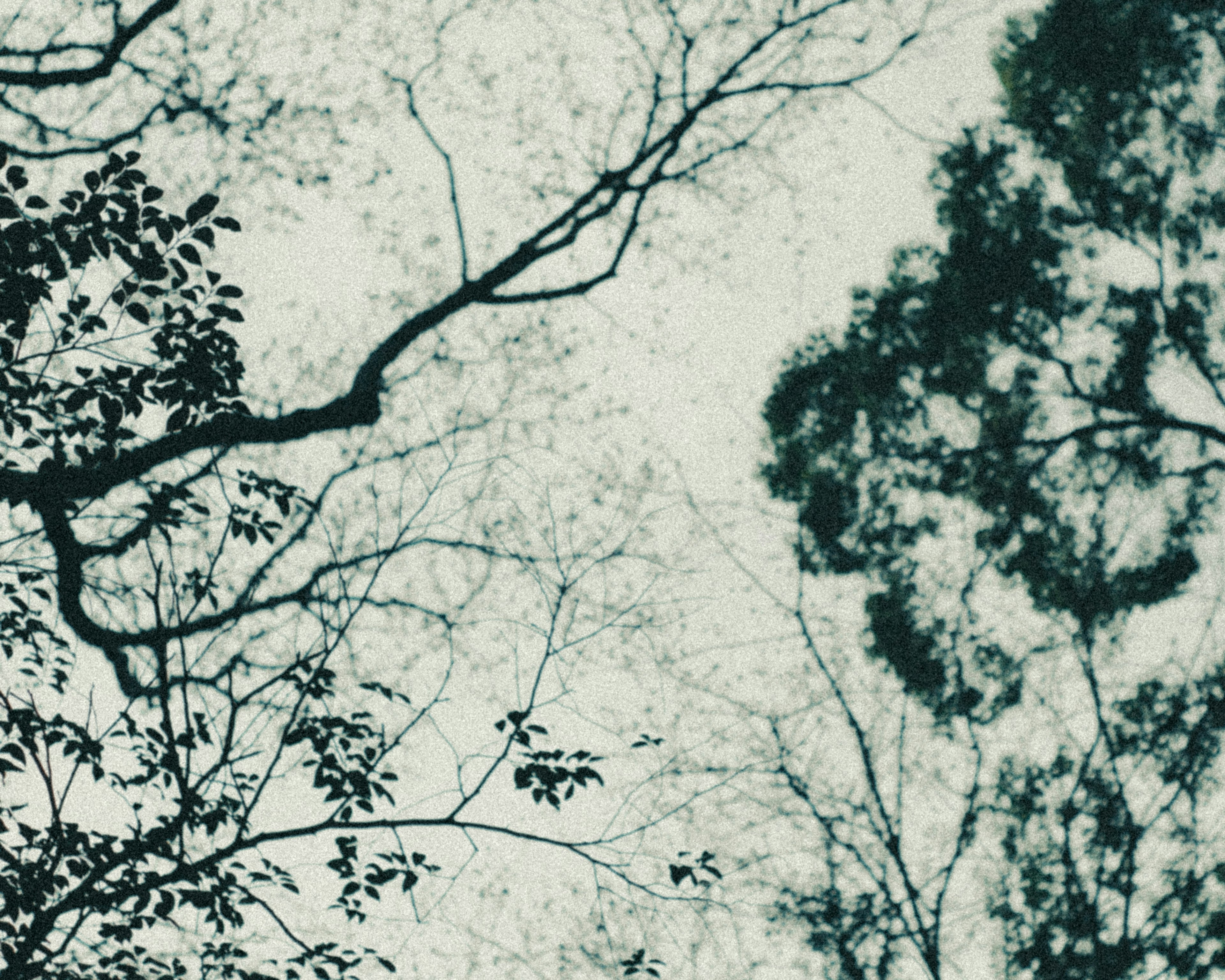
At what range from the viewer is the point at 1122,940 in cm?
513

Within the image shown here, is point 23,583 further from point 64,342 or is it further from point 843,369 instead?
point 843,369

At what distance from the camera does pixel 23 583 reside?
4.45 metres

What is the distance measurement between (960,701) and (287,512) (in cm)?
450

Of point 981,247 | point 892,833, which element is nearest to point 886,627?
point 892,833

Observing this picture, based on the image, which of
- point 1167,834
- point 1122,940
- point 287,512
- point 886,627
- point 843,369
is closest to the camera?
point 287,512

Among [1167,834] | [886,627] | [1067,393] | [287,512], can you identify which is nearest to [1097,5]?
[1067,393]

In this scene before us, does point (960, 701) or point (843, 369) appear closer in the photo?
point (960, 701)

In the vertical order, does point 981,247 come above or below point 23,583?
above

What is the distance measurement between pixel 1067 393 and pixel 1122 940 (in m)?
4.50

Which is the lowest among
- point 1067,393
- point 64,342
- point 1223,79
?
point 64,342

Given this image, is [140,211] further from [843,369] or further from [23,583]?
[843,369]

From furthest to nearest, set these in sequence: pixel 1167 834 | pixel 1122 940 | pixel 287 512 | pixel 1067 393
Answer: pixel 1067 393, pixel 1167 834, pixel 1122 940, pixel 287 512

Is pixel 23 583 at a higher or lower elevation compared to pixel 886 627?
lower


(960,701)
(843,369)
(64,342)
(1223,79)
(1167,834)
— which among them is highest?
(1223,79)
